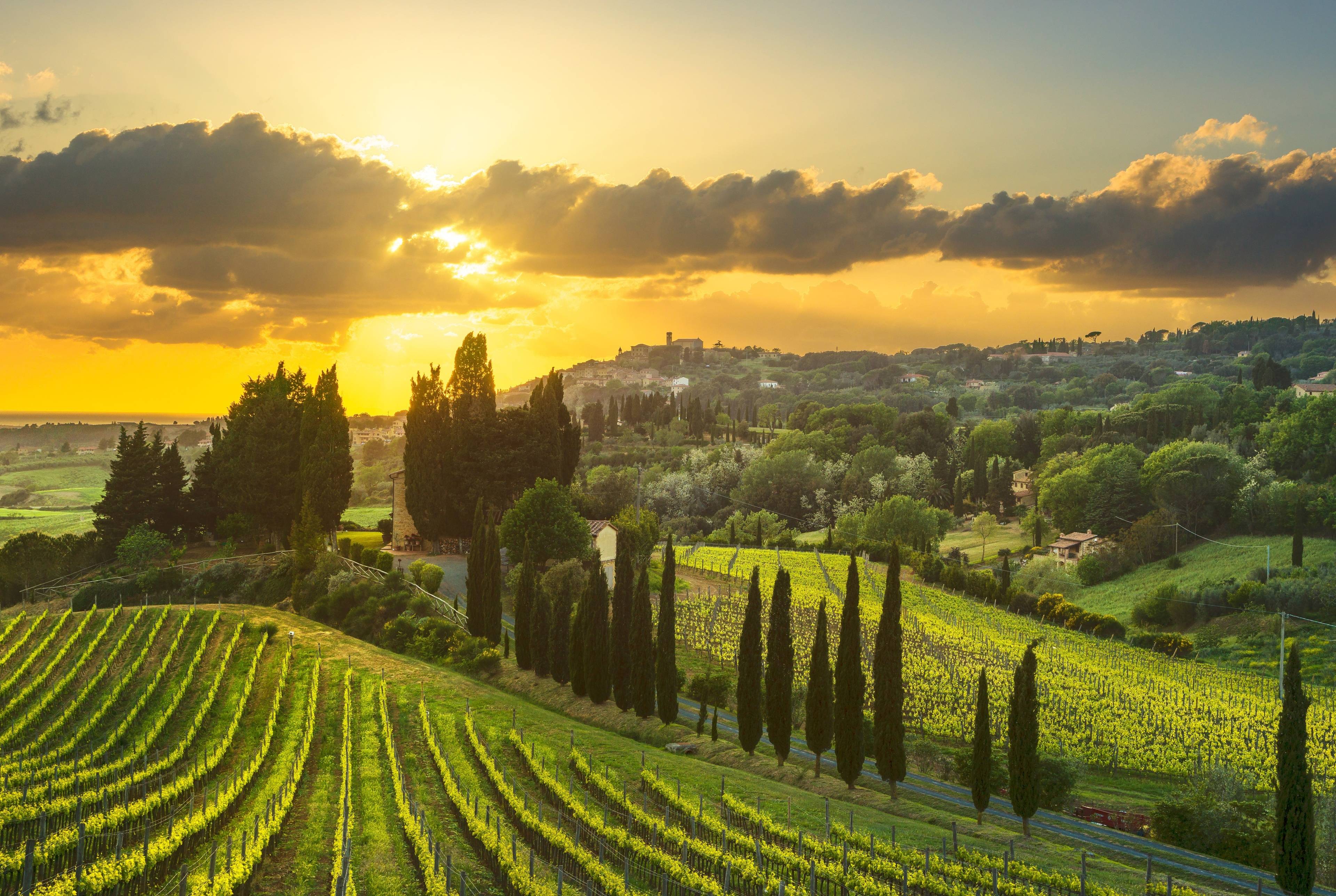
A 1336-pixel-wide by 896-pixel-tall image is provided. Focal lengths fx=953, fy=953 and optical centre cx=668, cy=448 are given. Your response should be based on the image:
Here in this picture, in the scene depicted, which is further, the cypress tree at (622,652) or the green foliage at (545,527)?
the green foliage at (545,527)

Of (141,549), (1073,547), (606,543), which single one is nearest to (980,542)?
(1073,547)

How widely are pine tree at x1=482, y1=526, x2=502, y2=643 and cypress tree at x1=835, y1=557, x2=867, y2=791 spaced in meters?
21.3

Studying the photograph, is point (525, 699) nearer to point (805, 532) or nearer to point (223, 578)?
point (223, 578)

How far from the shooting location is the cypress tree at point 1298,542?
278 ft

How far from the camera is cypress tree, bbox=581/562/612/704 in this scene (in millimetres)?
40938

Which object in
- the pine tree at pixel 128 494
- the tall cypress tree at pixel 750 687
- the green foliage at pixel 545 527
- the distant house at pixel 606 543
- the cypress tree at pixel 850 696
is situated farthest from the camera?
the pine tree at pixel 128 494

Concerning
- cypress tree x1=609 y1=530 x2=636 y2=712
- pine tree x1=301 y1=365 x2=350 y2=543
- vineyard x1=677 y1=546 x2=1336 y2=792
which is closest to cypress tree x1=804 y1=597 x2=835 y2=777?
vineyard x1=677 y1=546 x2=1336 y2=792

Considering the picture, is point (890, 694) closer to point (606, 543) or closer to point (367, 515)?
point (606, 543)

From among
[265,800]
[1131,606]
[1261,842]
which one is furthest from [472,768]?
[1131,606]

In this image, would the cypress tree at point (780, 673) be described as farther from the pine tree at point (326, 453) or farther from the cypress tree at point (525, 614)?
the pine tree at point (326, 453)

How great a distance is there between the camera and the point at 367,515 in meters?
111

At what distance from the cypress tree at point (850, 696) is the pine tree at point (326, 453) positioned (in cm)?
3946

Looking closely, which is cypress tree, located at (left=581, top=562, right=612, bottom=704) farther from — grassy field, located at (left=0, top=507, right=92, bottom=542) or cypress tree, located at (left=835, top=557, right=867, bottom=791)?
grassy field, located at (left=0, top=507, right=92, bottom=542)

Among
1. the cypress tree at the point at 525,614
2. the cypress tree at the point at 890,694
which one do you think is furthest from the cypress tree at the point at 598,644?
the cypress tree at the point at 890,694
